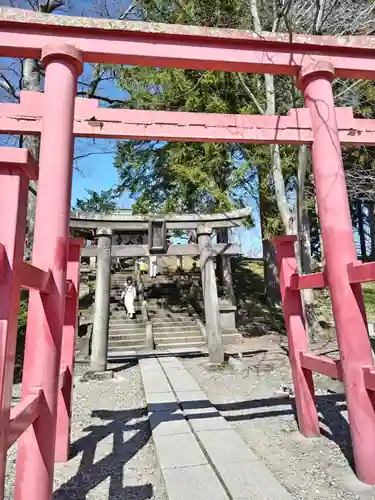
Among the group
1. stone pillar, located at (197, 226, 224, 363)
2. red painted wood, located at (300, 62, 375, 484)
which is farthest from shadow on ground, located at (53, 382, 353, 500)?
stone pillar, located at (197, 226, 224, 363)

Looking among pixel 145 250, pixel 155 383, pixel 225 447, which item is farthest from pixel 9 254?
pixel 145 250

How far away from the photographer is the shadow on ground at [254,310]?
1151cm

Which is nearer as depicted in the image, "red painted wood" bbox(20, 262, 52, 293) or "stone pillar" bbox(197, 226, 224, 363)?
"red painted wood" bbox(20, 262, 52, 293)

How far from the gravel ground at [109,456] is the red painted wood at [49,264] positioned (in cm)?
84

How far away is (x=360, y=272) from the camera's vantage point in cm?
239

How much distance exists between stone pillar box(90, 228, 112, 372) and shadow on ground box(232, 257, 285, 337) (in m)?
5.25

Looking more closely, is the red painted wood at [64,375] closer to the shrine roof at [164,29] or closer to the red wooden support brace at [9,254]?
the red wooden support brace at [9,254]

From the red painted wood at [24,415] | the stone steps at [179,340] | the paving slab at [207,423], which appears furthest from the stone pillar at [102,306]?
the red painted wood at [24,415]

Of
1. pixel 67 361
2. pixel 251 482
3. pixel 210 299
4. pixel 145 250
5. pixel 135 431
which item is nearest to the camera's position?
pixel 251 482

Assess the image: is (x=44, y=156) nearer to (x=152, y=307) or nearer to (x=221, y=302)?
(x=221, y=302)

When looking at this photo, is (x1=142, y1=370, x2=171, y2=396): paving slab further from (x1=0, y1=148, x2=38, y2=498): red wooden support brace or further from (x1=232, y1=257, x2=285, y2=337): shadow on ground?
(x1=232, y1=257, x2=285, y2=337): shadow on ground

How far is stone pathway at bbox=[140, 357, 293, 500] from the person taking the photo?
2.22m

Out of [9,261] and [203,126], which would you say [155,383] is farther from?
[9,261]

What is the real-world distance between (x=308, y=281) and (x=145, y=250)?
260 inches
